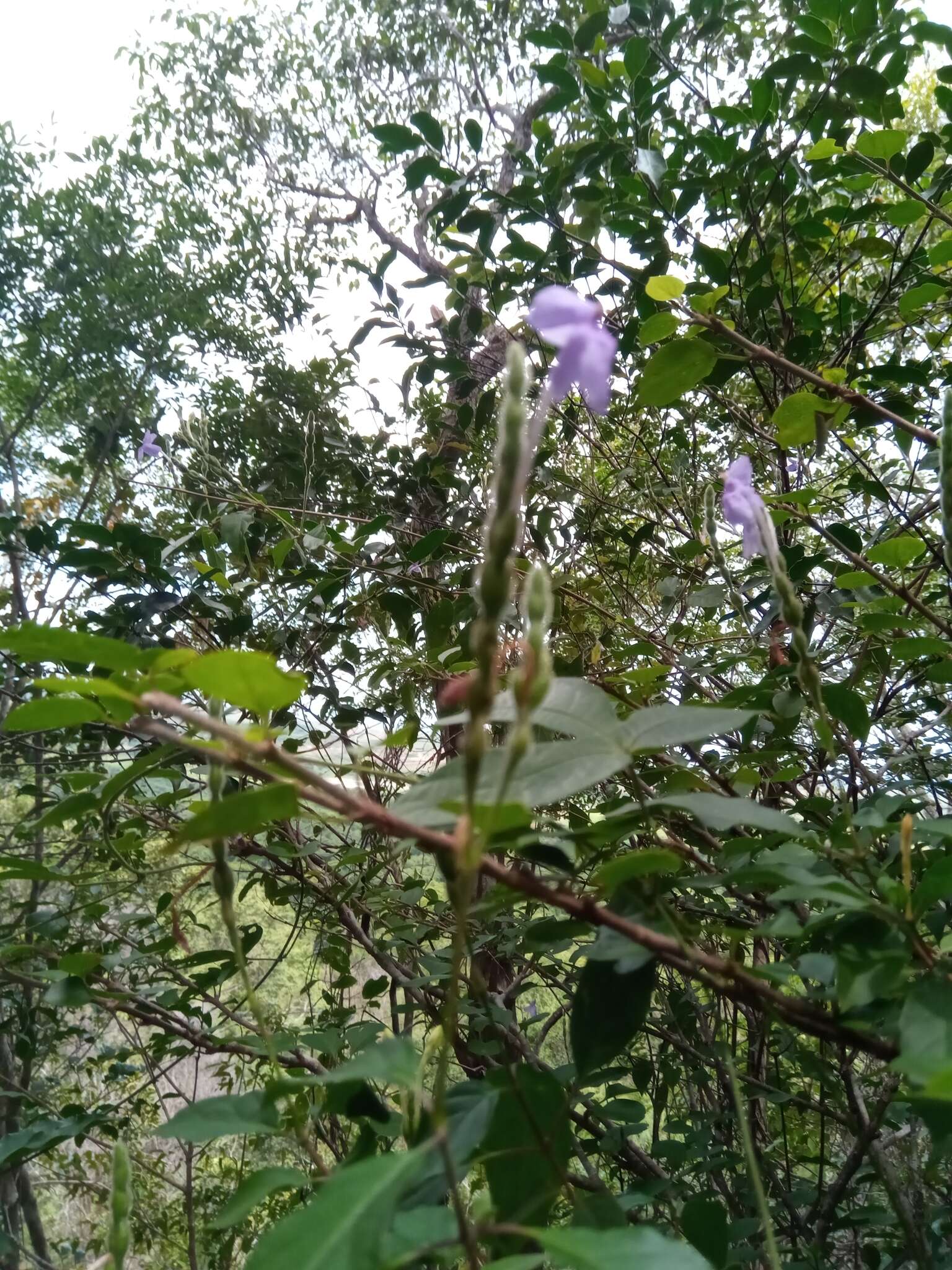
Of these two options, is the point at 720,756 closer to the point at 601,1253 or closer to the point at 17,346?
the point at 601,1253

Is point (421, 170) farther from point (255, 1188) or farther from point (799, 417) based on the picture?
point (255, 1188)

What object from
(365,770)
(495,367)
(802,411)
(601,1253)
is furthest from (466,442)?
(601,1253)

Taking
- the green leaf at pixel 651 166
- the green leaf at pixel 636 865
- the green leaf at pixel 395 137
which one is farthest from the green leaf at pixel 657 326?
the green leaf at pixel 395 137

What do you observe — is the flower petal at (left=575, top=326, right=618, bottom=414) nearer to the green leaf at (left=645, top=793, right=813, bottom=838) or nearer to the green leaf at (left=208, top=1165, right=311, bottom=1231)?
the green leaf at (left=645, top=793, right=813, bottom=838)

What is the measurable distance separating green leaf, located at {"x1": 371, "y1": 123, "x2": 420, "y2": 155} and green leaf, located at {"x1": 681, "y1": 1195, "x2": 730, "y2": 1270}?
1149mm

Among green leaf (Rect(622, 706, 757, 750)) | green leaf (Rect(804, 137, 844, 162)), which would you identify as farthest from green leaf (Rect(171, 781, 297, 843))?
green leaf (Rect(804, 137, 844, 162))

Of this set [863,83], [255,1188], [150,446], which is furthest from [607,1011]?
[150,446]

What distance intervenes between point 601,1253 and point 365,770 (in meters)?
0.18

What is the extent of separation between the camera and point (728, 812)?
1.06 ft

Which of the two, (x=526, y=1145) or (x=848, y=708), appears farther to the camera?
(x=848, y=708)

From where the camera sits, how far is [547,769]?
0.31 metres

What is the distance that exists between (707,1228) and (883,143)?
3.01ft

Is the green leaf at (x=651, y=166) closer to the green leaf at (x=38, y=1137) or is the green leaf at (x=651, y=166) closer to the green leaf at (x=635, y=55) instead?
the green leaf at (x=635, y=55)

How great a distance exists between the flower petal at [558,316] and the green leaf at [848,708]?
349mm
